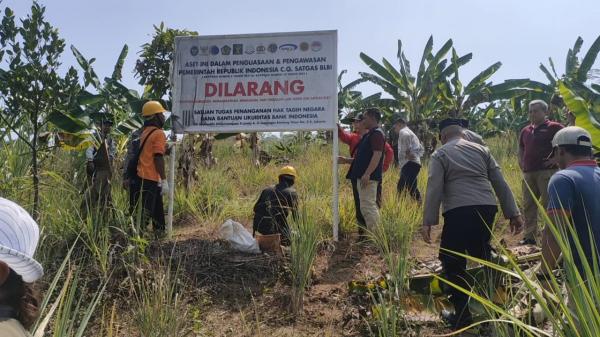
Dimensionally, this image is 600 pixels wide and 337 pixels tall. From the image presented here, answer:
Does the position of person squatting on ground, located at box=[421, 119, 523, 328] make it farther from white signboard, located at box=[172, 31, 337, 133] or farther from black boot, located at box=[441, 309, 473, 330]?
white signboard, located at box=[172, 31, 337, 133]

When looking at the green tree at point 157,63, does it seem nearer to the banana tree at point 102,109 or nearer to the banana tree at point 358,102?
the banana tree at point 102,109

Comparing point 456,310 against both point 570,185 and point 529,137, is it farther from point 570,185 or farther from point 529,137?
point 529,137

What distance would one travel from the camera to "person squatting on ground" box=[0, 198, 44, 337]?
1.57 meters

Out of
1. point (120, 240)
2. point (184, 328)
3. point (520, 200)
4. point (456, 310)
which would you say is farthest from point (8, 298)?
point (520, 200)

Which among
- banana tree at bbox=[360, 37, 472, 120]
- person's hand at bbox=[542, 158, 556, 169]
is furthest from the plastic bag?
banana tree at bbox=[360, 37, 472, 120]

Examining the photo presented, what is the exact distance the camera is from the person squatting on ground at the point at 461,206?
451cm

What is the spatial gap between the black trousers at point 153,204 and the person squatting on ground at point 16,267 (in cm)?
464

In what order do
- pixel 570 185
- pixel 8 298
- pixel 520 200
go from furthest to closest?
pixel 520 200, pixel 570 185, pixel 8 298

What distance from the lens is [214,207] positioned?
8242mm

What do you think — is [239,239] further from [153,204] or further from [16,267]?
[16,267]

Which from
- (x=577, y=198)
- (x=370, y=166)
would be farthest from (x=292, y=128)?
(x=577, y=198)

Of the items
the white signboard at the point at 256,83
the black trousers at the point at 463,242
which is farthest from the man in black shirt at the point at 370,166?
the black trousers at the point at 463,242

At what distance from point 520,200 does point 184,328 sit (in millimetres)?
6399

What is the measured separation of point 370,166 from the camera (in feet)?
21.6
